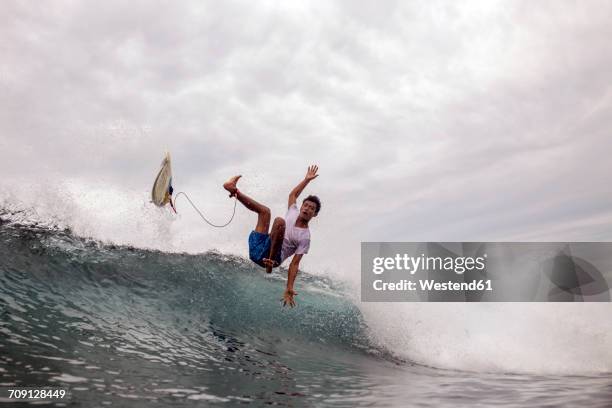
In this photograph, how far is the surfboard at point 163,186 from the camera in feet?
23.7

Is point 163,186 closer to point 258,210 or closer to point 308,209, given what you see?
point 258,210

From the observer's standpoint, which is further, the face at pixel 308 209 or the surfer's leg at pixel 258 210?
the face at pixel 308 209

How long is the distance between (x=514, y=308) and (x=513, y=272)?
5193mm

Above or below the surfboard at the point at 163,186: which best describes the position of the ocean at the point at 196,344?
below

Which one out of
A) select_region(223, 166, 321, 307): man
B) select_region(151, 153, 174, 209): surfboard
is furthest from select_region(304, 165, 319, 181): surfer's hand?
select_region(151, 153, 174, 209): surfboard

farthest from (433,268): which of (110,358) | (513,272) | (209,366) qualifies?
(110,358)

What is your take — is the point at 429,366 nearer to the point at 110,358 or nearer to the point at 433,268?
the point at 433,268

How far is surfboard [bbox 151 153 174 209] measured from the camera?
7.21 metres

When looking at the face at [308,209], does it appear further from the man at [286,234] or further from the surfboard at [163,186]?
the surfboard at [163,186]

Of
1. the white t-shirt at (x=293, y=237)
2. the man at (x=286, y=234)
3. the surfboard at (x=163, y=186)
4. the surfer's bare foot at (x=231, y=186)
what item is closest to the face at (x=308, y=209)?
the man at (x=286, y=234)

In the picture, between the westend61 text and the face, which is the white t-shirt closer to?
the face

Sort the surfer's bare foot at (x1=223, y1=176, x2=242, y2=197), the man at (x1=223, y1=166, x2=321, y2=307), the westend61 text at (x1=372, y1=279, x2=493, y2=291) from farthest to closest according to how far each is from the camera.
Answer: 1. the westend61 text at (x1=372, y1=279, x2=493, y2=291)
2. the man at (x1=223, y1=166, x2=321, y2=307)
3. the surfer's bare foot at (x1=223, y1=176, x2=242, y2=197)

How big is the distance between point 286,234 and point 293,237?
0.39 ft

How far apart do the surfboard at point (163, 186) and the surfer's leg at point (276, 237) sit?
1.88 meters
